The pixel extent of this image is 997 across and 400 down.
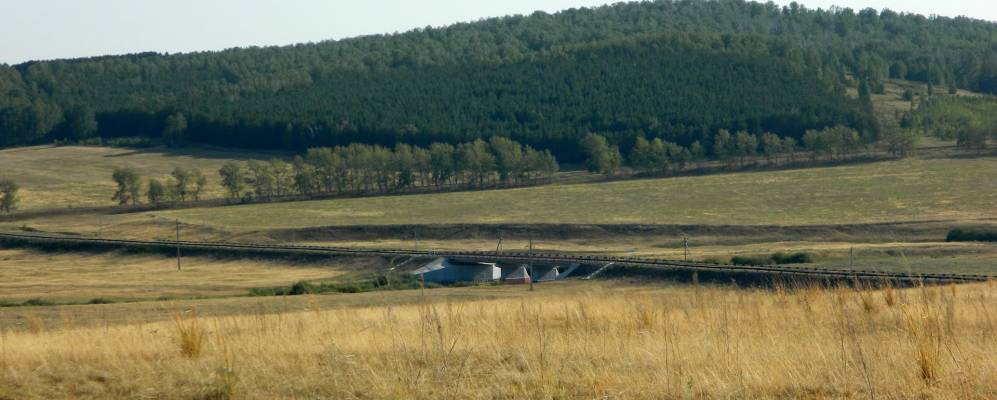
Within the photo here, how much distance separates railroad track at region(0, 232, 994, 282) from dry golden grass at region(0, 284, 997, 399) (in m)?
27.6

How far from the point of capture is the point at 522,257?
77.3 meters

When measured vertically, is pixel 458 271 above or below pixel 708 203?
below

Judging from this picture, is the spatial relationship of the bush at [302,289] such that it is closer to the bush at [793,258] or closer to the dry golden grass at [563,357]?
the bush at [793,258]

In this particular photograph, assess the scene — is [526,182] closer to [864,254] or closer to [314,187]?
[314,187]

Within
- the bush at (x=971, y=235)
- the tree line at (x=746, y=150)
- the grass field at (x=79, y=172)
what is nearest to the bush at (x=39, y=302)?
the bush at (x=971, y=235)

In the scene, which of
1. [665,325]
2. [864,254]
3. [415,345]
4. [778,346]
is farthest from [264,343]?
[864,254]

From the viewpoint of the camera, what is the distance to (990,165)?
130750 mm

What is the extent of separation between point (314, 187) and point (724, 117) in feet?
222

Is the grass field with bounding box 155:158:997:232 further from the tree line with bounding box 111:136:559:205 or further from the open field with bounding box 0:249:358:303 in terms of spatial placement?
the open field with bounding box 0:249:358:303

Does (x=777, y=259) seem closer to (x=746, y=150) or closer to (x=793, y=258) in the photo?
(x=793, y=258)

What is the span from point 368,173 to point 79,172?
51.5 m

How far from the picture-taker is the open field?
65.8m

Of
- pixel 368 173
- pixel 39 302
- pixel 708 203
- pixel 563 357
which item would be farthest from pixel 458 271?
pixel 368 173

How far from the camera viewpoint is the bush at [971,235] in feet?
257
